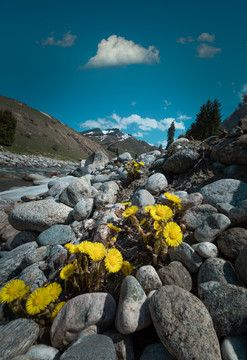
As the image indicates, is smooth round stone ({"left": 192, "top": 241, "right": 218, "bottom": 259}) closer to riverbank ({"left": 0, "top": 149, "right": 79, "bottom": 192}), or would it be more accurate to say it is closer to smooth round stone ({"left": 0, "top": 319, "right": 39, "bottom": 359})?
smooth round stone ({"left": 0, "top": 319, "right": 39, "bottom": 359})

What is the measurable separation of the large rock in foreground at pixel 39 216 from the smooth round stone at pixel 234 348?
138 inches

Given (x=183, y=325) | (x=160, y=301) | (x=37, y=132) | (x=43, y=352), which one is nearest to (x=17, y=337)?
(x=43, y=352)

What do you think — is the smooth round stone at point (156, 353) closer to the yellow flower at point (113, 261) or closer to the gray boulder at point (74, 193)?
the yellow flower at point (113, 261)

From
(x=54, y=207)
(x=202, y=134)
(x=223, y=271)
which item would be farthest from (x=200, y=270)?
(x=202, y=134)

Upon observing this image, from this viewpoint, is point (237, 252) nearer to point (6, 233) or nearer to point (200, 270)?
point (200, 270)

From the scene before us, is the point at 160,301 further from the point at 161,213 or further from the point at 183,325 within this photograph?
the point at 161,213

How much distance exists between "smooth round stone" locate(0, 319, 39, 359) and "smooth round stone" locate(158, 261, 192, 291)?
131 cm

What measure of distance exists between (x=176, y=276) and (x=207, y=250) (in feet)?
1.45

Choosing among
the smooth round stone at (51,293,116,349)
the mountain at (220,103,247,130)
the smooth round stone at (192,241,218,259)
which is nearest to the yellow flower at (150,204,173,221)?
the smooth round stone at (192,241,218,259)

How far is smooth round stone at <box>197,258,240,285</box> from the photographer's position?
4.97 ft

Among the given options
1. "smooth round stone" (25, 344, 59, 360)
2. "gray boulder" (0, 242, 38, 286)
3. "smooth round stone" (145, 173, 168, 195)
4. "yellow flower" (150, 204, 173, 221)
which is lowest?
"gray boulder" (0, 242, 38, 286)

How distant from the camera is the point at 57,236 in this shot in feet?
10.8

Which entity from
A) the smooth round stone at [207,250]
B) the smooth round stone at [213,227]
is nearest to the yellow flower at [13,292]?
the smooth round stone at [207,250]

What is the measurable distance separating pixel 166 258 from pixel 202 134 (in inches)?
830
